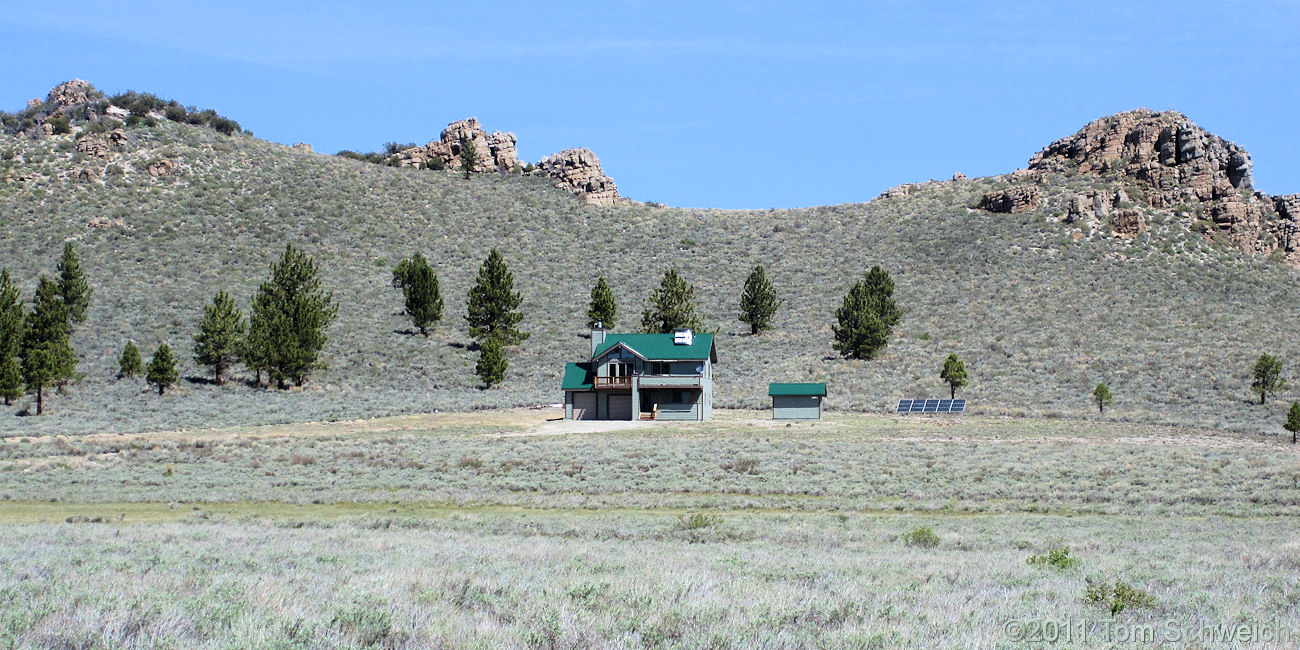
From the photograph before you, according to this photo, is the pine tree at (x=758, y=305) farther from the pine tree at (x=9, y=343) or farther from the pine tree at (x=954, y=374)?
the pine tree at (x=9, y=343)

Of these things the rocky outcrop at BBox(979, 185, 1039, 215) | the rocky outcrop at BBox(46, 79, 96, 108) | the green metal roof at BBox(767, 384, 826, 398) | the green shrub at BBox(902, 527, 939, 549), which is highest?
the rocky outcrop at BBox(46, 79, 96, 108)

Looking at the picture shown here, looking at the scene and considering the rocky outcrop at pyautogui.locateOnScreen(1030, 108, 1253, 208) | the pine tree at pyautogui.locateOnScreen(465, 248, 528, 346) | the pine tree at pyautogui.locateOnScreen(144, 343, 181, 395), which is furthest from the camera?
the rocky outcrop at pyautogui.locateOnScreen(1030, 108, 1253, 208)

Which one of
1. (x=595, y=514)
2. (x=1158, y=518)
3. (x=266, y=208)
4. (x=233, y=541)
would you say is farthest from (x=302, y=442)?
(x=266, y=208)

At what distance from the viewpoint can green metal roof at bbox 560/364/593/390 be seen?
54875mm

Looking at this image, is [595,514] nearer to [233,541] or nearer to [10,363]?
[233,541]

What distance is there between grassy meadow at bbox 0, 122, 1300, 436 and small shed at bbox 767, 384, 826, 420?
710 cm

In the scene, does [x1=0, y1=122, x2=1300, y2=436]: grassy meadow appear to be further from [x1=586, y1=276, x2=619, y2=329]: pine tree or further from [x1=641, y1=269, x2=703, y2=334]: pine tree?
[x1=641, y1=269, x2=703, y2=334]: pine tree

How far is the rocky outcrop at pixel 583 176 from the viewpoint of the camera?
123625mm

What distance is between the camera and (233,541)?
15844 millimetres

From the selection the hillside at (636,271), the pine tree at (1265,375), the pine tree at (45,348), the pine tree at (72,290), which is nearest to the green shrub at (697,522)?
the hillside at (636,271)

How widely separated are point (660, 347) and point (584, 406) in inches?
224

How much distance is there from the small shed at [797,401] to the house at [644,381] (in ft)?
15.1

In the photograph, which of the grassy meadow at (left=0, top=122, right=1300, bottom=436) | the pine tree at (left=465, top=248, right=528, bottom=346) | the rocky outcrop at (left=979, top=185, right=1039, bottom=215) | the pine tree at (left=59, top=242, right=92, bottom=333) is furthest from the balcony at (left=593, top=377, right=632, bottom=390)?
the rocky outcrop at (left=979, top=185, right=1039, bottom=215)

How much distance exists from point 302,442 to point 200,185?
7467cm
